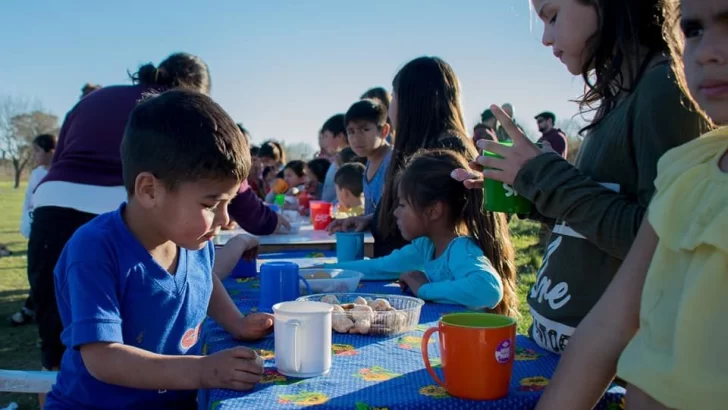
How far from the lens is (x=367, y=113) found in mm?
4191

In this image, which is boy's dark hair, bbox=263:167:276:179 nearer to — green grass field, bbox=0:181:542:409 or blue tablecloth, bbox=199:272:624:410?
green grass field, bbox=0:181:542:409

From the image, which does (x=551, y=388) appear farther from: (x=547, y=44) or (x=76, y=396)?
(x=76, y=396)

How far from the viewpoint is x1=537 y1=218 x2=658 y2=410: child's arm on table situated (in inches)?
42.6

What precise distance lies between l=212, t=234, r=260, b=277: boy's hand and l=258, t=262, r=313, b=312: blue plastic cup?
62 centimetres

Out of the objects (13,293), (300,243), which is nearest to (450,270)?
(300,243)

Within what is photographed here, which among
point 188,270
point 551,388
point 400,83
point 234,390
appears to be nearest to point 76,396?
point 188,270

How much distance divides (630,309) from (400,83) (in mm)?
2308

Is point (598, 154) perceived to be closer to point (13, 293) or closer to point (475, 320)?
point (475, 320)

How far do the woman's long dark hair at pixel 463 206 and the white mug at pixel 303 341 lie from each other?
110cm

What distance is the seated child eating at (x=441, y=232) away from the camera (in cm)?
220

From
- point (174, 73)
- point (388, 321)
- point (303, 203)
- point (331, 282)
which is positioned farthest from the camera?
point (303, 203)

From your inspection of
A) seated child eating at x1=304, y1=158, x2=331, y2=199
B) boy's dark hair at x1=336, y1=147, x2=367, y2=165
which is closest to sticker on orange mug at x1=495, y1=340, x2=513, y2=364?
boy's dark hair at x1=336, y1=147, x2=367, y2=165

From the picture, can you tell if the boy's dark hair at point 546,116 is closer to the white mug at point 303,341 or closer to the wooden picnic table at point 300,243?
the wooden picnic table at point 300,243

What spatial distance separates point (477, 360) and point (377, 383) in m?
0.22
